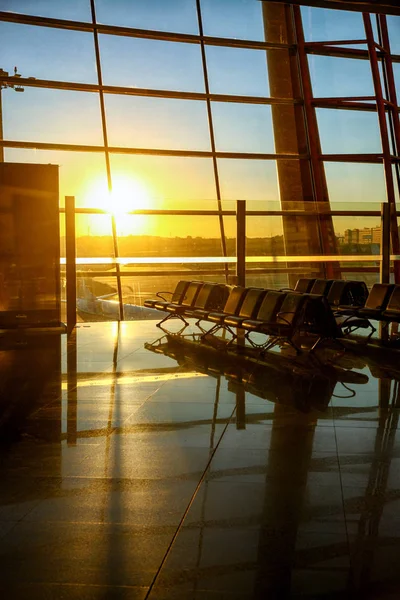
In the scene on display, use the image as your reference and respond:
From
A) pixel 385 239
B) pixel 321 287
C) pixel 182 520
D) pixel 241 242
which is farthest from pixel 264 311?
pixel 385 239

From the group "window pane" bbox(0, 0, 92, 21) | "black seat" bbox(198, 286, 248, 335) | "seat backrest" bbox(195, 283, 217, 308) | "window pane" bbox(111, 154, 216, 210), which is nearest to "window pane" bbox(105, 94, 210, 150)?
"window pane" bbox(111, 154, 216, 210)

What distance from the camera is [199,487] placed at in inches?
142

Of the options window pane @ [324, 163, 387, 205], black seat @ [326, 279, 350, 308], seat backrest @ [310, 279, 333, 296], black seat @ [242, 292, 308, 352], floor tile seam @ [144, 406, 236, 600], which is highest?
window pane @ [324, 163, 387, 205]

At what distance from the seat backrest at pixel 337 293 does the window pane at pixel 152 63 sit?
7046mm

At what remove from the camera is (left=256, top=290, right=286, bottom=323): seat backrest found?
8086 mm

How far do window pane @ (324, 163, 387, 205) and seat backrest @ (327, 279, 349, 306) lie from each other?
639 cm

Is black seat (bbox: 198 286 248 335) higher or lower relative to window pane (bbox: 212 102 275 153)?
lower

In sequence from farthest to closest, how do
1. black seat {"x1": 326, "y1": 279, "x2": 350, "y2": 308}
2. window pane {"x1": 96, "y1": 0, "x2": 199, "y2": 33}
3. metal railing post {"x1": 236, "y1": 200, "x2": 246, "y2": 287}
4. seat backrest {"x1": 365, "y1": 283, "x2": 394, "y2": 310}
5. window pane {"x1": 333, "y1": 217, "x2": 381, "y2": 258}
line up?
window pane {"x1": 96, "y1": 0, "x2": 199, "y2": 33}
window pane {"x1": 333, "y1": 217, "x2": 381, "y2": 258}
metal railing post {"x1": 236, "y1": 200, "x2": 246, "y2": 287}
black seat {"x1": 326, "y1": 279, "x2": 350, "y2": 308}
seat backrest {"x1": 365, "y1": 283, "x2": 394, "y2": 310}

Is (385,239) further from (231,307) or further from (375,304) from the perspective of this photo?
(231,307)

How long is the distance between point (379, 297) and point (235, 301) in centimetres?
196

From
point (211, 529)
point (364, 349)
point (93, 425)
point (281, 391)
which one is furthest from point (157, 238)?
point (211, 529)

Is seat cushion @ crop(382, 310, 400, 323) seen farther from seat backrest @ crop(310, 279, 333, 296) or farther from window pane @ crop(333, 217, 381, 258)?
window pane @ crop(333, 217, 381, 258)

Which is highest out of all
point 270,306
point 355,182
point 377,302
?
point 355,182

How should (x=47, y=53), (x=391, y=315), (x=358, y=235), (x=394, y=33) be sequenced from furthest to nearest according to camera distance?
(x=394, y=33)
(x=47, y=53)
(x=358, y=235)
(x=391, y=315)
